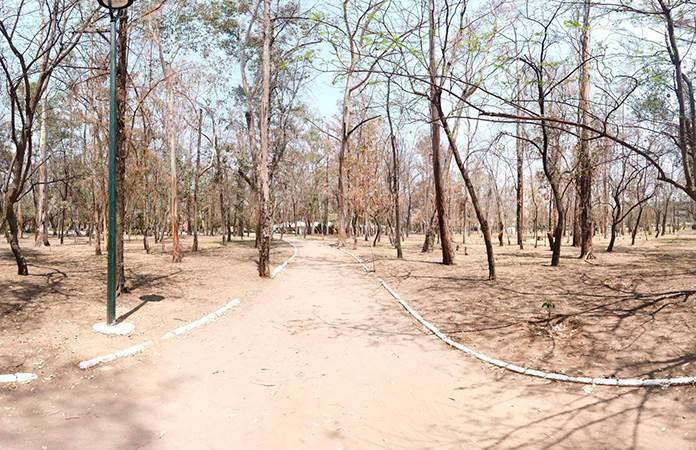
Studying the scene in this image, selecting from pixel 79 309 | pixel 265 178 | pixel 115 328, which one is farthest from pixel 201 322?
pixel 265 178

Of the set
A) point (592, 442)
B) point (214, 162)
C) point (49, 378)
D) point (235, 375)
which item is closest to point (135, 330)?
point (49, 378)

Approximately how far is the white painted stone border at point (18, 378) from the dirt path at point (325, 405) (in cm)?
18

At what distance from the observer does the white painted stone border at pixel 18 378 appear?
14.9ft

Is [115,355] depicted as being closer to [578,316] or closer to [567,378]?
[567,378]

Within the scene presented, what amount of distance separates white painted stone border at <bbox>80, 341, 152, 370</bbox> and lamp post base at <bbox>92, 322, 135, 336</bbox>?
58 centimetres

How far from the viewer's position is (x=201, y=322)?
761cm

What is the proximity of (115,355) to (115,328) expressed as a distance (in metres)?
1.19

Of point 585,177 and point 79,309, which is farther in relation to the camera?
point 585,177

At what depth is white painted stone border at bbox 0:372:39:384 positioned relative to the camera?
4535 millimetres

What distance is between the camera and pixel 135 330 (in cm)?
673

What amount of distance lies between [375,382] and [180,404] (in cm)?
210

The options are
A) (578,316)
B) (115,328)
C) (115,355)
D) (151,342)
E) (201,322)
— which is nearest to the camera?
(115,355)

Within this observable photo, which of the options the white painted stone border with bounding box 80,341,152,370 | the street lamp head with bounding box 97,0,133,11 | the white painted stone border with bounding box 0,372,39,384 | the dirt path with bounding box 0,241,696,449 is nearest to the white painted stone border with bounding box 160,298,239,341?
the dirt path with bounding box 0,241,696,449

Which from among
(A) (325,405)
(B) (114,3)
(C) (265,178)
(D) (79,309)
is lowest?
(A) (325,405)
